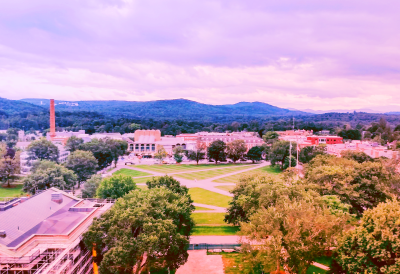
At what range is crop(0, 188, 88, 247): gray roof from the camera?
23.0m

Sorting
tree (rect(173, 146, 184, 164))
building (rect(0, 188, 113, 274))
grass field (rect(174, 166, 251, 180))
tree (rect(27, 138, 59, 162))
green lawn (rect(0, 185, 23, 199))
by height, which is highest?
tree (rect(27, 138, 59, 162))

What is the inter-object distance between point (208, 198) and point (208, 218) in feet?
34.7

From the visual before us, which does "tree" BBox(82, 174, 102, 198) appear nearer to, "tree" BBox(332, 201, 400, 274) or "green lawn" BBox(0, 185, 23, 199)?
"green lawn" BBox(0, 185, 23, 199)

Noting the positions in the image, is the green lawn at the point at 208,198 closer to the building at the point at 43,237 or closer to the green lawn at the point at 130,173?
the green lawn at the point at 130,173

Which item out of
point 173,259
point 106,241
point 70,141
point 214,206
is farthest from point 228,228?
point 70,141

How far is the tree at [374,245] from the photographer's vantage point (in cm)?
1934

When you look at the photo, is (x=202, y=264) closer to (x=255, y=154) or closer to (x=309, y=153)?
(x=309, y=153)

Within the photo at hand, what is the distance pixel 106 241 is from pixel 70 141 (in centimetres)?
6991

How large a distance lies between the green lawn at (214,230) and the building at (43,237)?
12608 millimetres

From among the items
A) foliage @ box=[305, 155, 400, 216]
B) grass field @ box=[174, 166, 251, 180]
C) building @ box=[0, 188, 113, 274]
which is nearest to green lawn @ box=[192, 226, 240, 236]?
foliage @ box=[305, 155, 400, 216]

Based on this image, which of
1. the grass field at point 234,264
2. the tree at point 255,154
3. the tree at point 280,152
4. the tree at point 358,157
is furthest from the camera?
the tree at point 255,154

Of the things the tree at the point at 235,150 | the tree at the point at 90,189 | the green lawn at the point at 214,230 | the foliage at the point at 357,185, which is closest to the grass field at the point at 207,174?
the tree at the point at 235,150

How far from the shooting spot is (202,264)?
28.1 meters

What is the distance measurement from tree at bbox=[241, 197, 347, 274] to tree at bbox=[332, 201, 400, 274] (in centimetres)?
170
